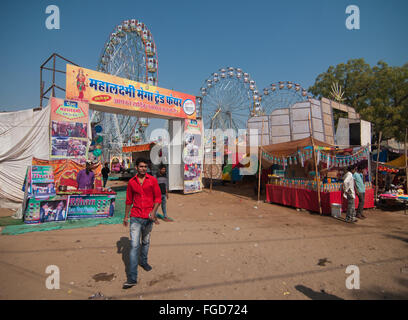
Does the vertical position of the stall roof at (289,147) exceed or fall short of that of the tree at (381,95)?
it falls short

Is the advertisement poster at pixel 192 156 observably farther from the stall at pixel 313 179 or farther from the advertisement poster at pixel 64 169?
the advertisement poster at pixel 64 169

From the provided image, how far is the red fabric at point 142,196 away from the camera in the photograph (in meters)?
3.08

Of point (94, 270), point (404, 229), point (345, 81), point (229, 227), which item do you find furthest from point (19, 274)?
point (345, 81)

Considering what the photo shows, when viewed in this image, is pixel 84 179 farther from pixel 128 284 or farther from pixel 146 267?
pixel 128 284

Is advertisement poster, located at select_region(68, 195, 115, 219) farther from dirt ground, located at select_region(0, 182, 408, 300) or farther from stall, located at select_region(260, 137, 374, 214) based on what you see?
stall, located at select_region(260, 137, 374, 214)

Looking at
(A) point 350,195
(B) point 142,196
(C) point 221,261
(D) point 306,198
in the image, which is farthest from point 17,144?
(A) point 350,195

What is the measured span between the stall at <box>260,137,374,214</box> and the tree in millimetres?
9520

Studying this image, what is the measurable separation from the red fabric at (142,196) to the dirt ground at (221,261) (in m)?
0.86

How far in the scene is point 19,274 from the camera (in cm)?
301

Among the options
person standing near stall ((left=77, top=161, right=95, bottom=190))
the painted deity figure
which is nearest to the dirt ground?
person standing near stall ((left=77, top=161, right=95, bottom=190))

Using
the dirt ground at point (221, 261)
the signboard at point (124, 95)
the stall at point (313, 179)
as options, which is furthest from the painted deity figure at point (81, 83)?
the stall at point (313, 179)

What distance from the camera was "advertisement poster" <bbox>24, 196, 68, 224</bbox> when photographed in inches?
208
